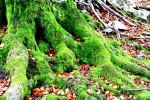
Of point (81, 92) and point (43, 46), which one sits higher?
point (43, 46)

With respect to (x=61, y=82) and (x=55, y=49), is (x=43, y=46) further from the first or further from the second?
(x=61, y=82)

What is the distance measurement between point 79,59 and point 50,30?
1.15 meters

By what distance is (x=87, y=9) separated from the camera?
12.5 metres

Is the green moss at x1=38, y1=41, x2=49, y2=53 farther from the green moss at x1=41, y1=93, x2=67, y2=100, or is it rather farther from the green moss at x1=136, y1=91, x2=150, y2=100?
the green moss at x1=136, y1=91, x2=150, y2=100

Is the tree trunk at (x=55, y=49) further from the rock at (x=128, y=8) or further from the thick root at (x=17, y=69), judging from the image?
the rock at (x=128, y=8)

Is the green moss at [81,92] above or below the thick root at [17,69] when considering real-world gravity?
below

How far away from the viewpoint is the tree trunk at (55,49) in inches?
225

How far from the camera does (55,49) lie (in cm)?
698

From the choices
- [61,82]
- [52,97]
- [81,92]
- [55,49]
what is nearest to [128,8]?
[55,49]

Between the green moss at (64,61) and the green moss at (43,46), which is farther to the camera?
the green moss at (43,46)

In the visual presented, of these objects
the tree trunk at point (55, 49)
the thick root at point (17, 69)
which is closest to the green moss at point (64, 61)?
the tree trunk at point (55, 49)

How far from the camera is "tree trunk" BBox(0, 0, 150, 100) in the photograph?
5723 millimetres

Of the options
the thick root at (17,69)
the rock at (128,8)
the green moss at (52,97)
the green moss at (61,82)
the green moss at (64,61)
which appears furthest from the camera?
the rock at (128,8)

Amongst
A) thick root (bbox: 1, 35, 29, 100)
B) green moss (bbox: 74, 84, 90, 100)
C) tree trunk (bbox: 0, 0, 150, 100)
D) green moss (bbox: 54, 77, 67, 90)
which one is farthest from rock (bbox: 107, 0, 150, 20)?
green moss (bbox: 74, 84, 90, 100)
